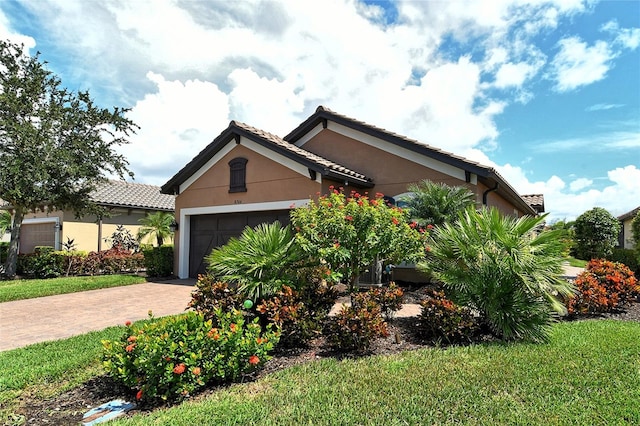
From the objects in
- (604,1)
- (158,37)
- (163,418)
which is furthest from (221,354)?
(604,1)

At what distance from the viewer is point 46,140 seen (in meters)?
15.0

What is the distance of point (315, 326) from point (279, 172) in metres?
7.84

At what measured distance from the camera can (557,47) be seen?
10.4 m

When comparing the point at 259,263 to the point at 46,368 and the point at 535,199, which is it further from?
the point at 535,199

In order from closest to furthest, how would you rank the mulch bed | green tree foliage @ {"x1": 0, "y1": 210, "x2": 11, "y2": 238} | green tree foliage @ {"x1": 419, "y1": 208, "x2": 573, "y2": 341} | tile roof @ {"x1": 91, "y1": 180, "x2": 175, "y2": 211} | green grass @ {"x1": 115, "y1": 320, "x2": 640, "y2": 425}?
green grass @ {"x1": 115, "y1": 320, "x2": 640, "y2": 425}, the mulch bed, green tree foliage @ {"x1": 419, "y1": 208, "x2": 573, "y2": 341}, tile roof @ {"x1": 91, "y1": 180, "x2": 175, "y2": 211}, green tree foliage @ {"x1": 0, "y1": 210, "x2": 11, "y2": 238}

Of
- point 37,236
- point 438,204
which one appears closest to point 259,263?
point 438,204

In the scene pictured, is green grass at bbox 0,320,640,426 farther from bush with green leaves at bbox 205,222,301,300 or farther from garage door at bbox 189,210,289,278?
garage door at bbox 189,210,289,278

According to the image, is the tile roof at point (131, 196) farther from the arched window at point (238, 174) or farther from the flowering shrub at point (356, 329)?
the flowering shrub at point (356, 329)

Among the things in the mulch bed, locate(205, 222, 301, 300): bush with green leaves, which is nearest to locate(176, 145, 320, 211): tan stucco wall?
locate(205, 222, 301, 300): bush with green leaves

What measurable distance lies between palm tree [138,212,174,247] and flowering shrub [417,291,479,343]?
1793 cm

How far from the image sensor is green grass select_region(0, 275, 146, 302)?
11.4 meters

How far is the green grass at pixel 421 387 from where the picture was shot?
3.54m

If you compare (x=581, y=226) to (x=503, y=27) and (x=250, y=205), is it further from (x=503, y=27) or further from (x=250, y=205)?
(x=250, y=205)

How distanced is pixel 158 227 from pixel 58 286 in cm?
863
